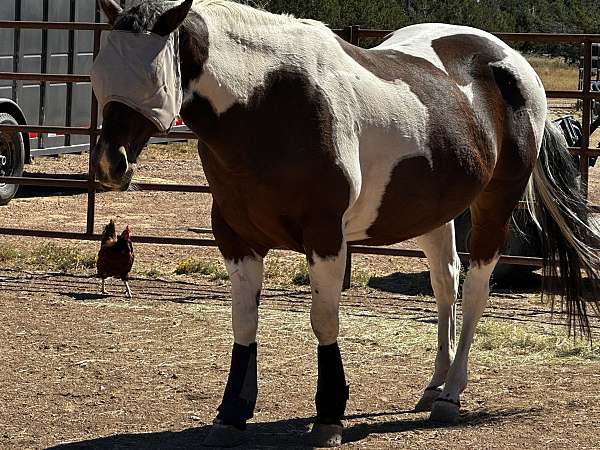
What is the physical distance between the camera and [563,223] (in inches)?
213

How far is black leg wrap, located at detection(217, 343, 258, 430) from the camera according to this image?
442cm

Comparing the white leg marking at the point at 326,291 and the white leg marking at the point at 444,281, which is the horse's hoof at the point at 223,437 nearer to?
the white leg marking at the point at 326,291

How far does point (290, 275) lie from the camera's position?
328 inches

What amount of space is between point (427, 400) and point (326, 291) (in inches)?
41.6

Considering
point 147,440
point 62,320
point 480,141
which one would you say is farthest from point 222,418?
point 62,320

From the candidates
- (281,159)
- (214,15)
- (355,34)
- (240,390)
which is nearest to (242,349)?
(240,390)

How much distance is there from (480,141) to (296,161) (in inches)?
43.1

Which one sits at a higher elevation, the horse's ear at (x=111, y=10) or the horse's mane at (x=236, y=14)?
the horse's mane at (x=236, y=14)

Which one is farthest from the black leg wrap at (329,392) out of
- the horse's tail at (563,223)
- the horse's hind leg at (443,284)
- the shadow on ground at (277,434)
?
the horse's tail at (563,223)

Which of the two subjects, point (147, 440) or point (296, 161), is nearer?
point (296, 161)

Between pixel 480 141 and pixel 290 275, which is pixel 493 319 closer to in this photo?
pixel 290 275

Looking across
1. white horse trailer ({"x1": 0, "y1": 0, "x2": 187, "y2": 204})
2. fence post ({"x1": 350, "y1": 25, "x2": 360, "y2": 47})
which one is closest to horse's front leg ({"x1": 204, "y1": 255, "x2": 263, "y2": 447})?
fence post ({"x1": 350, "y1": 25, "x2": 360, "y2": 47})

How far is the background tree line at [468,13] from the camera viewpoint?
2880 centimetres

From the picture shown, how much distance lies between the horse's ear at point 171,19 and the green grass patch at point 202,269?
4.56m
